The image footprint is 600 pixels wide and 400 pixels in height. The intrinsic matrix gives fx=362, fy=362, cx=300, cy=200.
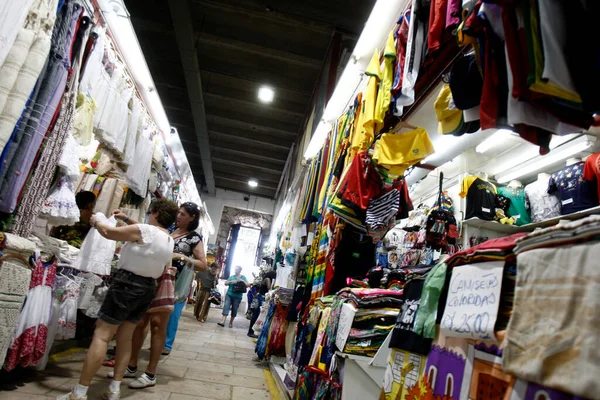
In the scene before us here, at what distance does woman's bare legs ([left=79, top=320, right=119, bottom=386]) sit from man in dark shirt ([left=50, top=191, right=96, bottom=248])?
1.78 metres

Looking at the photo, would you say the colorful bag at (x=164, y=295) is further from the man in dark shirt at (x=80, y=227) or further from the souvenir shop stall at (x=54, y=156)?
the man in dark shirt at (x=80, y=227)

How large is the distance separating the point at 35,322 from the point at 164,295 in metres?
0.91

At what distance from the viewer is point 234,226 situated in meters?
17.7

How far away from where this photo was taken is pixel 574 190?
262 centimetres

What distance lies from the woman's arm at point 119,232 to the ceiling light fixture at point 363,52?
2.56 meters

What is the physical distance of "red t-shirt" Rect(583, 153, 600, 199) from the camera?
242cm

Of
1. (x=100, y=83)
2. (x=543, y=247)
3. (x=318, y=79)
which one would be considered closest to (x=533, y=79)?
(x=543, y=247)

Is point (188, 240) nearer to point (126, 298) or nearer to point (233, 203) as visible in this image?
point (126, 298)

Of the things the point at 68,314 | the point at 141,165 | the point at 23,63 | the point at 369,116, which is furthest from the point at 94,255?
the point at 369,116

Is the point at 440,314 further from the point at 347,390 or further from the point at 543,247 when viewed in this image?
the point at 347,390

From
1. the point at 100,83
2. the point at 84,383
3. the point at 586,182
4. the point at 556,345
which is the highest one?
the point at 100,83

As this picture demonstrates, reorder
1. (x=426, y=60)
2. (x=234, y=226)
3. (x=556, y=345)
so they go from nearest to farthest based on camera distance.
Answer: (x=556, y=345) < (x=426, y=60) < (x=234, y=226)

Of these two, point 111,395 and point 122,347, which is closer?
point 111,395

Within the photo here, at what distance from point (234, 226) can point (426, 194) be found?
14432 mm
